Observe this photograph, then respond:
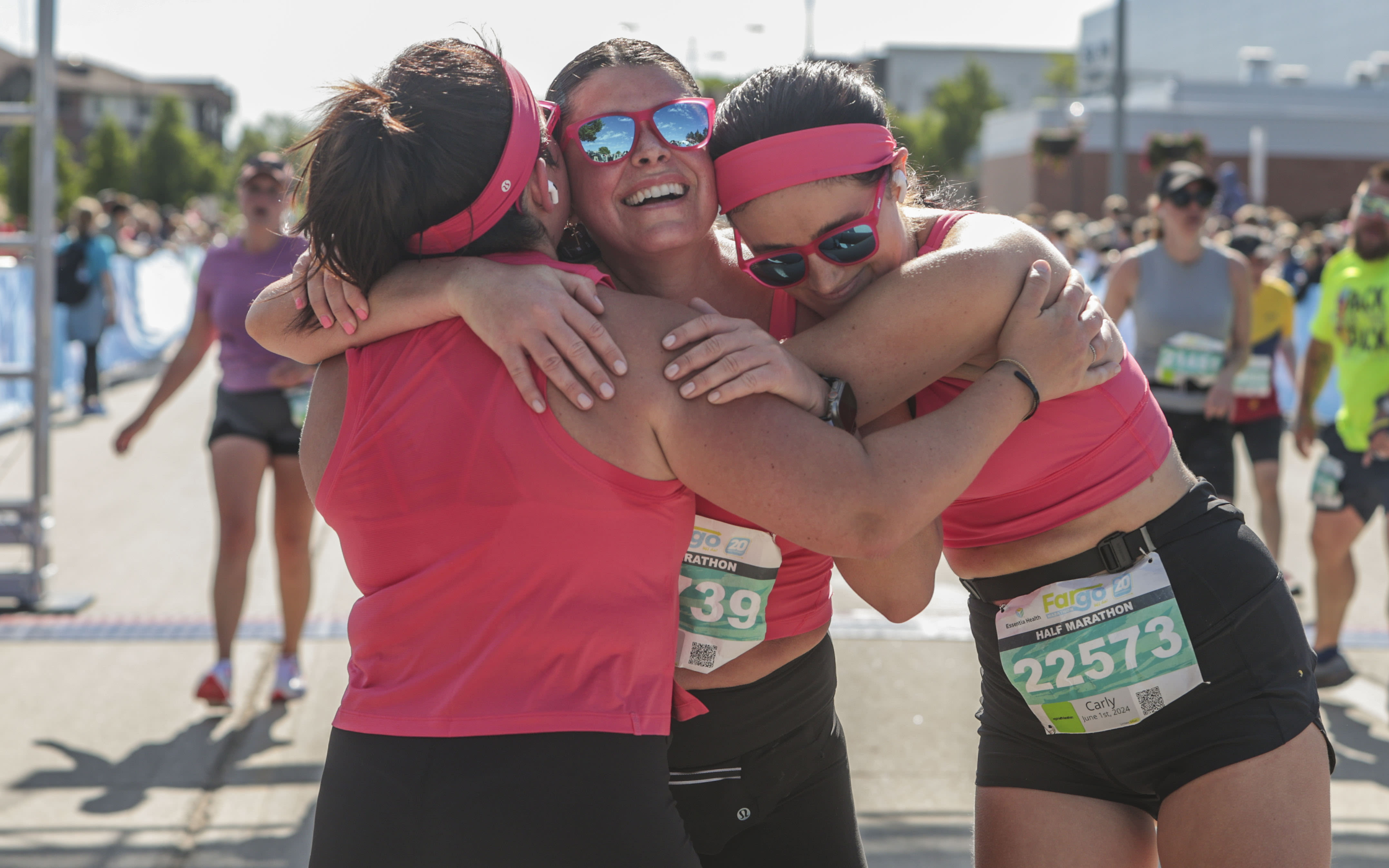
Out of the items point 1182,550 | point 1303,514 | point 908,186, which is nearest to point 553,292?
point 908,186

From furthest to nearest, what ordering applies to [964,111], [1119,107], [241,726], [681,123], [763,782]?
[964,111] < [1119,107] < [241,726] < [763,782] < [681,123]

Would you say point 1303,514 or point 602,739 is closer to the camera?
point 602,739

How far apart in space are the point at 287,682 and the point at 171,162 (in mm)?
60321

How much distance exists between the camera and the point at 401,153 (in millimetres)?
→ 1609

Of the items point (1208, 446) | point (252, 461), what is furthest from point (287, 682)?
point (1208, 446)

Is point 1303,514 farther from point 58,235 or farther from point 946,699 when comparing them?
point 58,235

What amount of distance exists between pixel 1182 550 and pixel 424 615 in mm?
1241

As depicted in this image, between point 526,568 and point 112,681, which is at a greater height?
point 526,568

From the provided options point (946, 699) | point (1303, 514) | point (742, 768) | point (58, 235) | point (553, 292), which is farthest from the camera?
point (58, 235)

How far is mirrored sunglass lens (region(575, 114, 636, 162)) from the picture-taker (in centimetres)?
200

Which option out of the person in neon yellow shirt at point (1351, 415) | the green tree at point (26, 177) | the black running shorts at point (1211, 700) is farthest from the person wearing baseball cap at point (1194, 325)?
the green tree at point (26, 177)

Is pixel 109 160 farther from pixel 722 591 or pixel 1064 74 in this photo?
pixel 722 591

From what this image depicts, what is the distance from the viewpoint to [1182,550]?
2055mm

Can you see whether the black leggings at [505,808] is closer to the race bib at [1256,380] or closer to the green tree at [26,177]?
the race bib at [1256,380]
